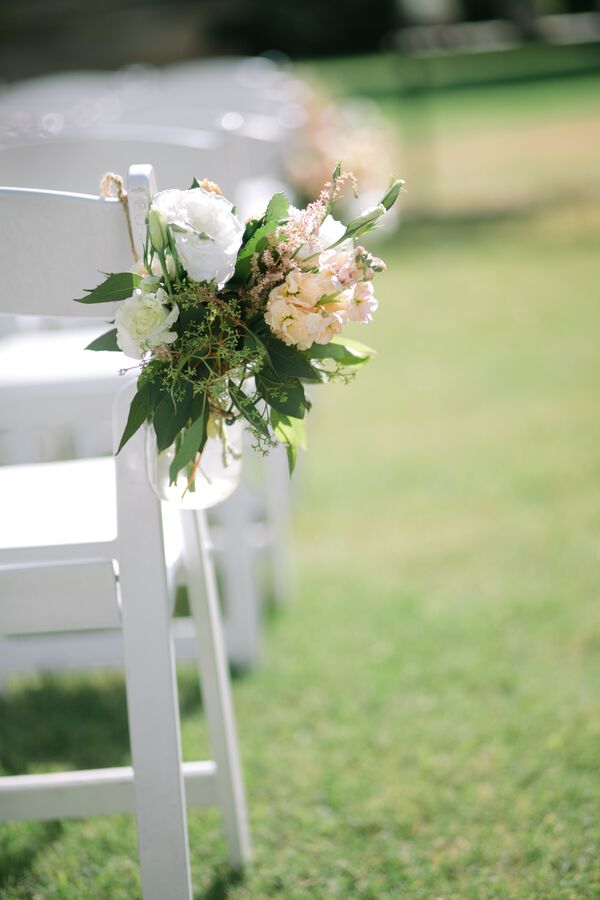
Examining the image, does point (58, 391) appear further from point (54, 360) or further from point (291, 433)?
point (291, 433)

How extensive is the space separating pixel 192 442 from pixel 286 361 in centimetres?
18

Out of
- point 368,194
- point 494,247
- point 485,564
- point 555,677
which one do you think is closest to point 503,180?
point 494,247

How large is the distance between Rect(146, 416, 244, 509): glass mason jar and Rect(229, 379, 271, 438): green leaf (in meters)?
0.08

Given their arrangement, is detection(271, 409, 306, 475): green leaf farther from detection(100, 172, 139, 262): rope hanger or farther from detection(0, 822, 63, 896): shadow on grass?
detection(0, 822, 63, 896): shadow on grass

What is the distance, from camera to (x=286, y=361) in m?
1.55

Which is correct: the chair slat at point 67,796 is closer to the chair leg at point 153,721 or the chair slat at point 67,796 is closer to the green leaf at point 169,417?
the chair leg at point 153,721

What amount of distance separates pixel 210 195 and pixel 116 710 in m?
1.79

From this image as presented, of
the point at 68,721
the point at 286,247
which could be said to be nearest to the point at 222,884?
the point at 68,721

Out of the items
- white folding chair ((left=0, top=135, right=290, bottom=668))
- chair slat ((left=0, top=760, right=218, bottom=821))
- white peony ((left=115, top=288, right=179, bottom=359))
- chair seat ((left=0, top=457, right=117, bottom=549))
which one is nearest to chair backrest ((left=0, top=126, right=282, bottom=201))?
white folding chair ((left=0, top=135, right=290, bottom=668))

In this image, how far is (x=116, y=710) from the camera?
9.45ft

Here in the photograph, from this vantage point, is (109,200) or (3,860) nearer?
(109,200)

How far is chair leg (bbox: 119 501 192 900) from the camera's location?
167 centimetres

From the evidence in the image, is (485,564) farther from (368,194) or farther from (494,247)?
(494,247)

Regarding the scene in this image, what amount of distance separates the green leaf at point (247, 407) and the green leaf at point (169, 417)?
0.20ft
